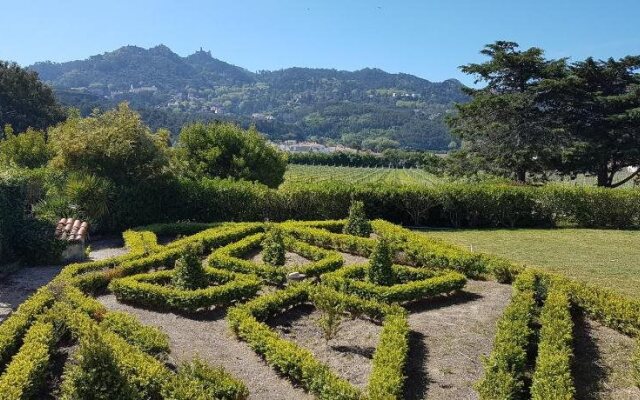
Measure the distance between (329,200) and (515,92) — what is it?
17.8 m

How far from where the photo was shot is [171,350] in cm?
805

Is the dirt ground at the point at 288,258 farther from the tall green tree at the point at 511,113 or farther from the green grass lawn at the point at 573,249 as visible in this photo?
the tall green tree at the point at 511,113

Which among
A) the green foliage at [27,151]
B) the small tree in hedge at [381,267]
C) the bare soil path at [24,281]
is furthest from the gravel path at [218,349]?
the green foliage at [27,151]

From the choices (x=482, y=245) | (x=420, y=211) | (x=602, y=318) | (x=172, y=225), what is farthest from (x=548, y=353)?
(x=420, y=211)

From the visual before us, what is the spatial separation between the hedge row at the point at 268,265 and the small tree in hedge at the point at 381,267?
1332mm

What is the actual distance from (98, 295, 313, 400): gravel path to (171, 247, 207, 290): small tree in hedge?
939mm

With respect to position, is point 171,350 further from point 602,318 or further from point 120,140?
point 120,140

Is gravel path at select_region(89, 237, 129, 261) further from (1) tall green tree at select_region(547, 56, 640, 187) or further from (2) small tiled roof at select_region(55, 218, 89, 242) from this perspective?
(1) tall green tree at select_region(547, 56, 640, 187)

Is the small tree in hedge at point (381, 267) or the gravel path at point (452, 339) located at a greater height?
the small tree in hedge at point (381, 267)

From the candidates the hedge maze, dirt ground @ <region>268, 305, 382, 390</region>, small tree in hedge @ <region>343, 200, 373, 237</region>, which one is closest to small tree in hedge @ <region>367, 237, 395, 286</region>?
the hedge maze

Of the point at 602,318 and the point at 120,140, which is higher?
the point at 120,140

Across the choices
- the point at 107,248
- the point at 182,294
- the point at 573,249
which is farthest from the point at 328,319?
Result: the point at 573,249

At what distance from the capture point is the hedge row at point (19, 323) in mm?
7613

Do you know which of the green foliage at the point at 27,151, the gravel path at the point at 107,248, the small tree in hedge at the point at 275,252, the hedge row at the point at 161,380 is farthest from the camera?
the green foliage at the point at 27,151
